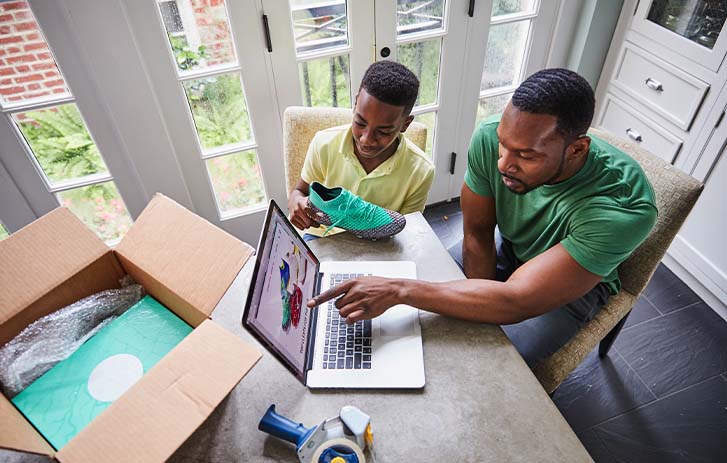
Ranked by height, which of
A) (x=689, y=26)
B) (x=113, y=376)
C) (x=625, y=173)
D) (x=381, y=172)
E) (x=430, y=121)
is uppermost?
(x=689, y=26)

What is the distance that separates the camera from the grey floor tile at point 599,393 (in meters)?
1.67

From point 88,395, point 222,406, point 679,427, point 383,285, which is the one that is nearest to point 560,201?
point 383,285

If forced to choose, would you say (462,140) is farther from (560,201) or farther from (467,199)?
(560,201)

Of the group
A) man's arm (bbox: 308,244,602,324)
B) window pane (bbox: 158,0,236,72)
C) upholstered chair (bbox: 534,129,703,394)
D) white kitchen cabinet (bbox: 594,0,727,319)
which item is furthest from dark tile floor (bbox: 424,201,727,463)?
window pane (bbox: 158,0,236,72)

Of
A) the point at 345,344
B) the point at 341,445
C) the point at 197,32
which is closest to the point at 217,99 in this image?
the point at 197,32

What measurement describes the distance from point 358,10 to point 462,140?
0.88 meters

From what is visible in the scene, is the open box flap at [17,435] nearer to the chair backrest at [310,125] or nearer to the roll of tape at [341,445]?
the roll of tape at [341,445]

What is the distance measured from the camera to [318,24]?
1.82 meters

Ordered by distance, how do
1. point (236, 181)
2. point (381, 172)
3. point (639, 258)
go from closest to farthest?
point (639, 258)
point (381, 172)
point (236, 181)

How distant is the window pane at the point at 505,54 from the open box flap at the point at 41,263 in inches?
73.2

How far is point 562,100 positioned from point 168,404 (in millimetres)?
1009

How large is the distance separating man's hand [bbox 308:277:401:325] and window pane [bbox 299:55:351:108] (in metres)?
1.18

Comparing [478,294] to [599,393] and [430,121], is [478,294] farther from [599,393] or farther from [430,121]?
[430,121]

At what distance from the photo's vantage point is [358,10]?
1811 millimetres
